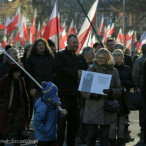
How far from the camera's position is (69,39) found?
769 centimetres

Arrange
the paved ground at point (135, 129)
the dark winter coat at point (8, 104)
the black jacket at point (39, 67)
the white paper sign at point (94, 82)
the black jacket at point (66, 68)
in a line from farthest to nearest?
1. the black jacket at point (39, 67)
2. the paved ground at point (135, 129)
3. the black jacket at point (66, 68)
4. the dark winter coat at point (8, 104)
5. the white paper sign at point (94, 82)

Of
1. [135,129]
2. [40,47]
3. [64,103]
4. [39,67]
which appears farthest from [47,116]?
[135,129]

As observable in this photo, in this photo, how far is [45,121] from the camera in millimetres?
6289

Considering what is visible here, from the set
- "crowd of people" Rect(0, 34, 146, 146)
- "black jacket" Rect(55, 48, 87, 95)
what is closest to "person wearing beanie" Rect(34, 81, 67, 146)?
"crowd of people" Rect(0, 34, 146, 146)

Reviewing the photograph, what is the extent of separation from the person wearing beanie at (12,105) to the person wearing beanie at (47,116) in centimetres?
96

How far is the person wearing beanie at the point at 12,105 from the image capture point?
7.16 meters

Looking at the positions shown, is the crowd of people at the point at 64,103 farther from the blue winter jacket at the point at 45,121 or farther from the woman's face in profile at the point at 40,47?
the woman's face in profile at the point at 40,47

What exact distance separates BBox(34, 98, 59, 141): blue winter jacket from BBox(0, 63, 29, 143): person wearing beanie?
96cm

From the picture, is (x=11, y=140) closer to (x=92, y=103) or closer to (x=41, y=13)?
(x=92, y=103)

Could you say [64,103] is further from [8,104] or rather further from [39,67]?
[39,67]

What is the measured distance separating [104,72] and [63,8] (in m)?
65.2

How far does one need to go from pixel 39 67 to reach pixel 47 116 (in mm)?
2957

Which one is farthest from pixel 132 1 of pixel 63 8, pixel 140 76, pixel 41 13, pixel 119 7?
Answer: pixel 140 76

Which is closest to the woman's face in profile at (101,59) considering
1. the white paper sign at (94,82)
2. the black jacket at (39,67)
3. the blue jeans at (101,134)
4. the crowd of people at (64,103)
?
the crowd of people at (64,103)
